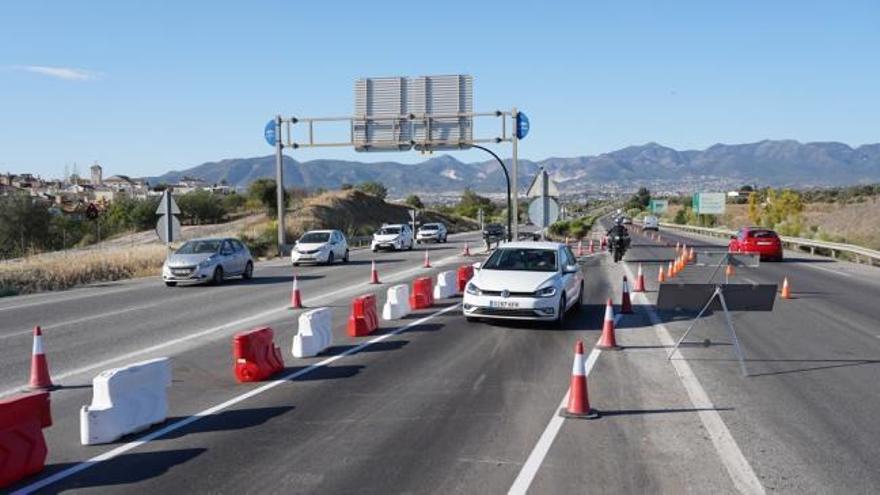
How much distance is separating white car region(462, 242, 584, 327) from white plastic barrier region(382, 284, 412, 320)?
5.27 ft

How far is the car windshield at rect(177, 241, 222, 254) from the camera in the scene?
26.1m

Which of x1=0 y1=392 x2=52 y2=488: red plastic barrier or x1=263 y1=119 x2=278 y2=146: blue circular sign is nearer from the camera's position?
x1=0 y1=392 x2=52 y2=488: red plastic barrier

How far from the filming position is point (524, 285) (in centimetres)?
1450

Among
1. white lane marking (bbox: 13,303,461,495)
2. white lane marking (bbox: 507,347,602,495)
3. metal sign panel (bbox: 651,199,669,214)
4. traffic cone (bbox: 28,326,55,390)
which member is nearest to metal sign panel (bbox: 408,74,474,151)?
white lane marking (bbox: 13,303,461,495)

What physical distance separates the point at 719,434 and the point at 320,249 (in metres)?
28.3

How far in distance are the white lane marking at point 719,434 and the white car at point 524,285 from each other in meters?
2.71

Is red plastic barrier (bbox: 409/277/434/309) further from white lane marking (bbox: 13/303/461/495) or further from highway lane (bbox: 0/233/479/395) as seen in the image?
white lane marking (bbox: 13/303/461/495)

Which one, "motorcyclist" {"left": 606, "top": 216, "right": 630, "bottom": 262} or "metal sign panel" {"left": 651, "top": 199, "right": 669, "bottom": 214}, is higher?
"metal sign panel" {"left": 651, "top": 199, "right": 669, "bottom": 214}

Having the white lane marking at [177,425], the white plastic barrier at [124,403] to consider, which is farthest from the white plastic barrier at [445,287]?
the white plastic barrier at [124,403]

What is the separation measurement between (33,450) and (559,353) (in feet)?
24.0

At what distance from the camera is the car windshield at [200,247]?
26.1 meters

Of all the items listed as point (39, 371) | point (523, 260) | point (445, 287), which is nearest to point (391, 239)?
point (445, 287)

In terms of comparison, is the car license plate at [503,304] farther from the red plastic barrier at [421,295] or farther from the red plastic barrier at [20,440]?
the red plastic barrier at [20,440]

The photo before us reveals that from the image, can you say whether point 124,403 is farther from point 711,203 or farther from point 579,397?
point 711,203
